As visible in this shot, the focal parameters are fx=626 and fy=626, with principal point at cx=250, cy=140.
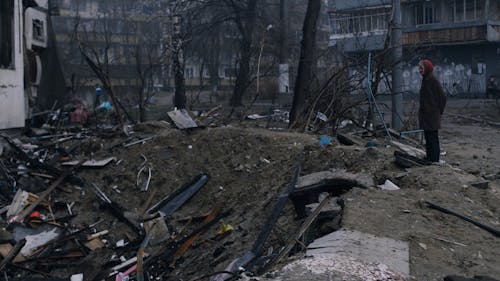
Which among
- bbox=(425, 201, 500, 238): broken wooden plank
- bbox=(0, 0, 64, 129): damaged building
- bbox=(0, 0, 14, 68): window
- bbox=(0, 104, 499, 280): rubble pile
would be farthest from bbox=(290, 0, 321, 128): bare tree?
bbox=(425, 201, 500, 238): broken wooden plank

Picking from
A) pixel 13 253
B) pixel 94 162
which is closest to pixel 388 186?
pixel 13 253

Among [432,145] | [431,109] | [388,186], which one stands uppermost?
[431,109]

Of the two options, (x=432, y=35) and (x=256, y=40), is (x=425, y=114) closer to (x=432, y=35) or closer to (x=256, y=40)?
(x=256, y=40)

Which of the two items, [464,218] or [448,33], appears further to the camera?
[448,33]

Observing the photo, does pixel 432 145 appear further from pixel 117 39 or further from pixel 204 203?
pixel 117 39

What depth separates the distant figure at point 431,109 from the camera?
29.5ft

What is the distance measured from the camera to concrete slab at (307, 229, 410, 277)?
493 cm

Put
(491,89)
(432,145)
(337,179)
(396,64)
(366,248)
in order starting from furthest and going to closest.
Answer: (491,89) < (396,64) < (432,145) < (337,179) < (366,248)

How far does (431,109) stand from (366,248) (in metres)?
4.35

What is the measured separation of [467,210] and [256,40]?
22.5 m

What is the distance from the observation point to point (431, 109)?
900 centimetres

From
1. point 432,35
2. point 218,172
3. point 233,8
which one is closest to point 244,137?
point 218,172

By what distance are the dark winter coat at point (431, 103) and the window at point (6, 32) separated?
353 inches

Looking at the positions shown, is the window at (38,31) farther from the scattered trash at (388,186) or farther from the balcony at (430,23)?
the balcony at (430,23)
